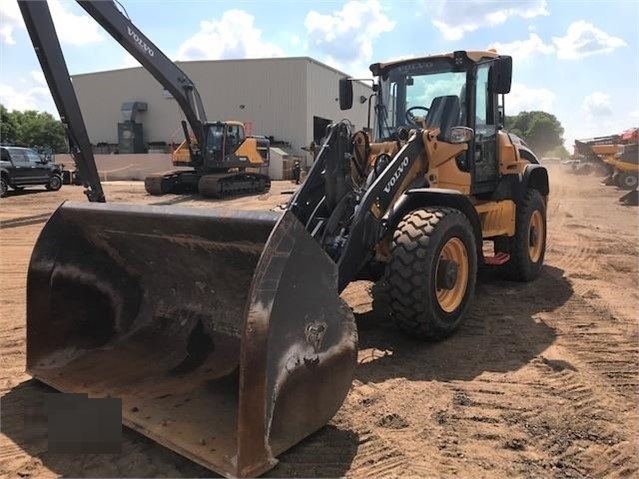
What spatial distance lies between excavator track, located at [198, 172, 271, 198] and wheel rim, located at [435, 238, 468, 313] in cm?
1403

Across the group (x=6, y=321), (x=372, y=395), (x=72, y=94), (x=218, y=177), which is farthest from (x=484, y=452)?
(x=218, y=177)

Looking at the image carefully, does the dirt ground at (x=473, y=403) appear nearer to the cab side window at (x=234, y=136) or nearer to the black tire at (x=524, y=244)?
the black tire at (x=524, y=244)

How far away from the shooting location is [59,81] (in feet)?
30.1

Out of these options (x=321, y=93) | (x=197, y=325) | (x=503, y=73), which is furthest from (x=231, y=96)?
(x=197, y=325)

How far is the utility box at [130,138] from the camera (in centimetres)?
3812

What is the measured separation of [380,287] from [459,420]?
3031 mm

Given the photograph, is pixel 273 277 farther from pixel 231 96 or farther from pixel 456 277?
pixel 231 96

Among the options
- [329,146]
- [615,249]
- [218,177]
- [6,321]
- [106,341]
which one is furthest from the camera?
[218,177]

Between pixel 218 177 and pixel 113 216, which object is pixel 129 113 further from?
pixel 113 216

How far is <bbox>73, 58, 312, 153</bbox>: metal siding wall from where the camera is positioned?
35344 mm

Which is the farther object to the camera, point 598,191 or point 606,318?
point 598,191

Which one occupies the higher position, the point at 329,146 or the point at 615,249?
the point at 329,146

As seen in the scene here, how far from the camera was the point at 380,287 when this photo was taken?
6.39 meters

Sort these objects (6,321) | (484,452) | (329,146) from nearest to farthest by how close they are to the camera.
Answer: (484,452), (329,146), (6,321)
